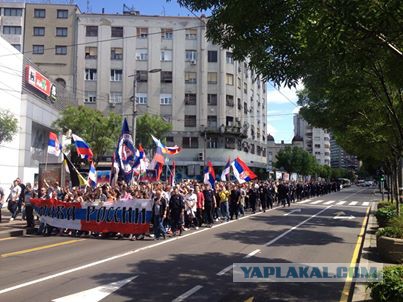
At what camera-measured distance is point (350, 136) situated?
2003cm

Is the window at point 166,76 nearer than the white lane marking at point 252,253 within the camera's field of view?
No

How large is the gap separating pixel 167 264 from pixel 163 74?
5265 centimetres

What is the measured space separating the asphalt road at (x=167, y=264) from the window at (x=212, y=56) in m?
45.7

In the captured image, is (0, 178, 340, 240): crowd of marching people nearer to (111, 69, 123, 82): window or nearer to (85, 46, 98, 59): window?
(111, 69, 123, 82): window

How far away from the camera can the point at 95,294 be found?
26.1 feet

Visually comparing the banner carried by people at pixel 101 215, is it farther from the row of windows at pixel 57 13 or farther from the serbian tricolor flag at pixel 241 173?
the row of windows at pixel 57 13

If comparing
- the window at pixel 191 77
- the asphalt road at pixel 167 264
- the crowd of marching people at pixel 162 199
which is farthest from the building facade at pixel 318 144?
the asphalt road at pixel 167 264

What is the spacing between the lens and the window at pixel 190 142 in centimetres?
6166

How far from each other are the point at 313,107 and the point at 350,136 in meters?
4.50

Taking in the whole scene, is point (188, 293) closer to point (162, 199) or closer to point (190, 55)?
point (162, 199)

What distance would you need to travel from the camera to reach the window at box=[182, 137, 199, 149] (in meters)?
61.7

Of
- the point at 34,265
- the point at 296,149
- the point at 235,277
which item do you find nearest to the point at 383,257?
the point at 235,277

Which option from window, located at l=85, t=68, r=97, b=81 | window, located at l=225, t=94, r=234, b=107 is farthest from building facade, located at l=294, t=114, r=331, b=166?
window, located at l=85, t=68, r=97, b=81

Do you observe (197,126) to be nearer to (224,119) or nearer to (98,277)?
(224,119)
